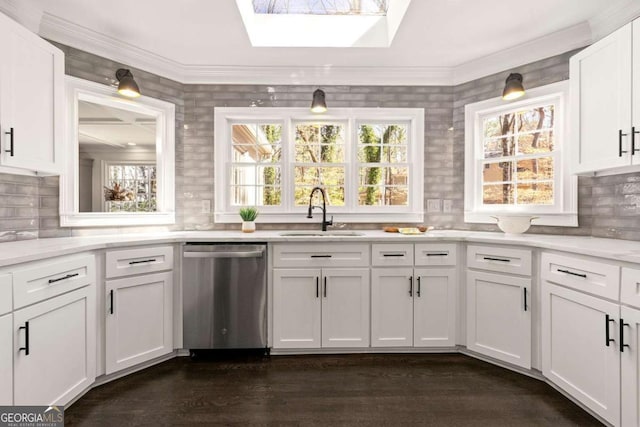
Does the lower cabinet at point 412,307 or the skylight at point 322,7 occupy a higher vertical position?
the skylight at point 322,7

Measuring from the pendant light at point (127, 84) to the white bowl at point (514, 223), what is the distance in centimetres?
328

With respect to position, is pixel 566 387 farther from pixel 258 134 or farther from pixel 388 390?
pixel 258 134

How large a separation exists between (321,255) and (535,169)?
82.3 inches

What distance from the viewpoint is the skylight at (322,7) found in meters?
2.88

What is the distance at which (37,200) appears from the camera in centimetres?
256

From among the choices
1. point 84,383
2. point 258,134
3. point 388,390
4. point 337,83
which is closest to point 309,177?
point 258,134

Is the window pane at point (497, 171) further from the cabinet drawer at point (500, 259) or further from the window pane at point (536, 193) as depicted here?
the cabinet drawer at point (500, 259)

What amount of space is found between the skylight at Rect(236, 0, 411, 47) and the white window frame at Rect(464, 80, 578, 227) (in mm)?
1200

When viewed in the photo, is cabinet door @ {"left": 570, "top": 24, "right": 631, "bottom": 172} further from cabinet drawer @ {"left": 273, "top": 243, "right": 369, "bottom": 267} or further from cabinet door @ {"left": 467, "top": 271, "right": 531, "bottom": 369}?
cabinet drawer @ {"left": 273, "top": 243, "right": 369, "bottom": 267}

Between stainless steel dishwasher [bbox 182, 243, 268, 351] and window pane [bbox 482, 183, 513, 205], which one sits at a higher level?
window pane [bbox 482, 183, 513, 205]

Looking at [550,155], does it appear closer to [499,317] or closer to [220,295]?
[499,317]

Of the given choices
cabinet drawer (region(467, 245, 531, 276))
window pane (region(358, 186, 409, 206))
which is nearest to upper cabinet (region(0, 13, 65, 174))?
window pane (region(358, 186, 409, 206))

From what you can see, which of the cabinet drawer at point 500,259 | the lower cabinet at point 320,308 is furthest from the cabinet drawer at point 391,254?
the cabinet drawer at point 500,259

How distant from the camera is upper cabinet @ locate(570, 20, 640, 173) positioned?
2.01 m
